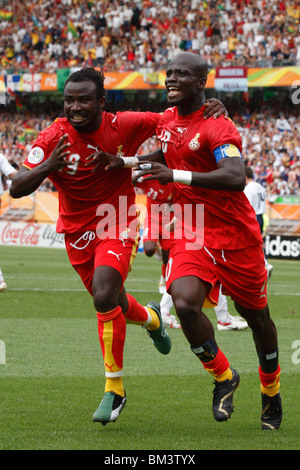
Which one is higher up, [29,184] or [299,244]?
[29,184]

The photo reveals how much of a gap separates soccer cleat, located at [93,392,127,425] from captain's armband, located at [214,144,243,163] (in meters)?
1.71

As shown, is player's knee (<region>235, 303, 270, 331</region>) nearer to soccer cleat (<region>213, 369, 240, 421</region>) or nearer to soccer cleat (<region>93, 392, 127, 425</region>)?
soccer cleat (<region>213, 369, 240, 421</region>)

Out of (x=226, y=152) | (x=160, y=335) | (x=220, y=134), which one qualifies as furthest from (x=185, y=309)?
(x=160, y=335)

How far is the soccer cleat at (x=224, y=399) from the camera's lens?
5035mm

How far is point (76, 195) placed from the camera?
5820mm

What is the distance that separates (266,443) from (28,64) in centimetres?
3668

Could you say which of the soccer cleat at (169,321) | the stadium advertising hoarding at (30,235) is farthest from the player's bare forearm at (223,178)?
the stadium advertising hoarding at (30,235)

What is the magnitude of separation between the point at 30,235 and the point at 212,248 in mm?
21758

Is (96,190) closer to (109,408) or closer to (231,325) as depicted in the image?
(109,408)

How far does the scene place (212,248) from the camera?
17.3 feet

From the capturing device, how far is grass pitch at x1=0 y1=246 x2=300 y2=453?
4.73m

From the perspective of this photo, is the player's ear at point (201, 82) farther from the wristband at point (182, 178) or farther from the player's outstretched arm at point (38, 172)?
the player's outstretched arm at point (38, 172)
